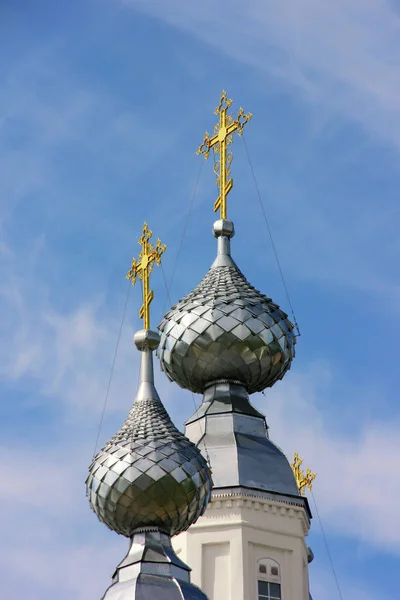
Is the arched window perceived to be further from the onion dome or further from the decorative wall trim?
the onion dome

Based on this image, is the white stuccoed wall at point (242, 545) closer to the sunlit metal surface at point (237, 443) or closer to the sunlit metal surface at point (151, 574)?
the sunlit metal surface at point (237, 443)

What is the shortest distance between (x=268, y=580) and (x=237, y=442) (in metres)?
1.49

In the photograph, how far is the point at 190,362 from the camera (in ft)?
68.9

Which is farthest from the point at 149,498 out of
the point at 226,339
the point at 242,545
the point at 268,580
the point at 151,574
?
the point at 226,339

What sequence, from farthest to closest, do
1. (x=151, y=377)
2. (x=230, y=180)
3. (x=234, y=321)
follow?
1. (x=230, y=180)
2. (x=234, y=321)
3. (x=151, y=377)

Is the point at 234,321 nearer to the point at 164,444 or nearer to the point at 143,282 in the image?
the point at 143,282

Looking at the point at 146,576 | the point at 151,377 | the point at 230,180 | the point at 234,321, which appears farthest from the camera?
the point at 230,180

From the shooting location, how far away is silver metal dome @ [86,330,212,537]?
1838 cm

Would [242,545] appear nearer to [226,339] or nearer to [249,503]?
[249,503]

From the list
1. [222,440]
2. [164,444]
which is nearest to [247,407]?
[222,440]

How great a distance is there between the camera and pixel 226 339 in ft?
68.1

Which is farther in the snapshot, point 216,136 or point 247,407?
point 216,136

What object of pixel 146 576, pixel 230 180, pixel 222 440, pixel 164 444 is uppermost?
pixel 230 180

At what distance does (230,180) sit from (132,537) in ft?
18.4
